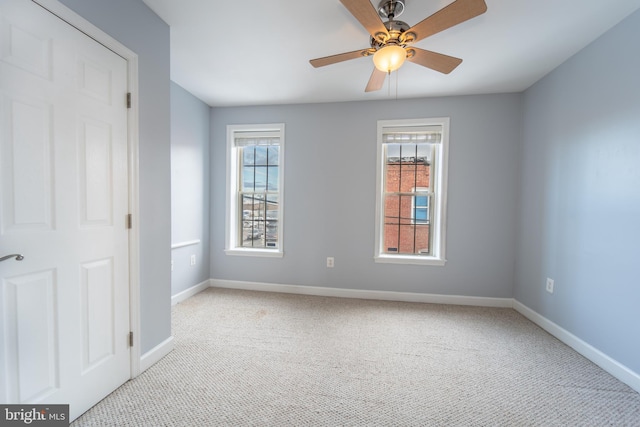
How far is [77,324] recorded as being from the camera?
4.52ft

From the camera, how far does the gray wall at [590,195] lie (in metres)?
1.73

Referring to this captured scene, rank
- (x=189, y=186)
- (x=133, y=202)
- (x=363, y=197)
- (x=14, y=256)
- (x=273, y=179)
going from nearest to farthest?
(x=14, y=256), (x=133, y=202), (x=189, y=186), (x=363, y=197), (x=273, y=179)

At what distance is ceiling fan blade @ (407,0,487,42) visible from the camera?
1233mm

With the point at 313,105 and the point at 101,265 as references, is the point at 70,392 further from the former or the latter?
the point at 313,105

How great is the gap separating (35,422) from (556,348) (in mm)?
3480

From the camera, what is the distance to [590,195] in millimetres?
2031

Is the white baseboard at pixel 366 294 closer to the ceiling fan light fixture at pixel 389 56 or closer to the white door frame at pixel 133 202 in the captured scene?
the white door frame at pixel 133 202

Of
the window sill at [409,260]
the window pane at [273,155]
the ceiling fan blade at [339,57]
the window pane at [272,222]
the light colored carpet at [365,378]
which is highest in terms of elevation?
the ceiling fan blade at [339,57]

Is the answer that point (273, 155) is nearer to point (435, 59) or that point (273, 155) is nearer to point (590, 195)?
point (435, 59)

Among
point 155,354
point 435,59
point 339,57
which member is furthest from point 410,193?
point 155,354

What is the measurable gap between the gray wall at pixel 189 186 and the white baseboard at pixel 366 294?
0.56 m

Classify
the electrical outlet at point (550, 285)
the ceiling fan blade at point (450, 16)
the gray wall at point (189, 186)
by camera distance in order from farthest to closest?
the gray wall at point (189, 186)
the electrical outlet at point (550, 285)
the ceiling fan blade at point (450, 16)

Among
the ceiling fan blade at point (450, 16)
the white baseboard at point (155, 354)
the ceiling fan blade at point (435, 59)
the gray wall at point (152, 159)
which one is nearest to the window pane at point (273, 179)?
the gray wall at point (152, 159)

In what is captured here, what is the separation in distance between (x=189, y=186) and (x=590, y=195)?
3.91 m
